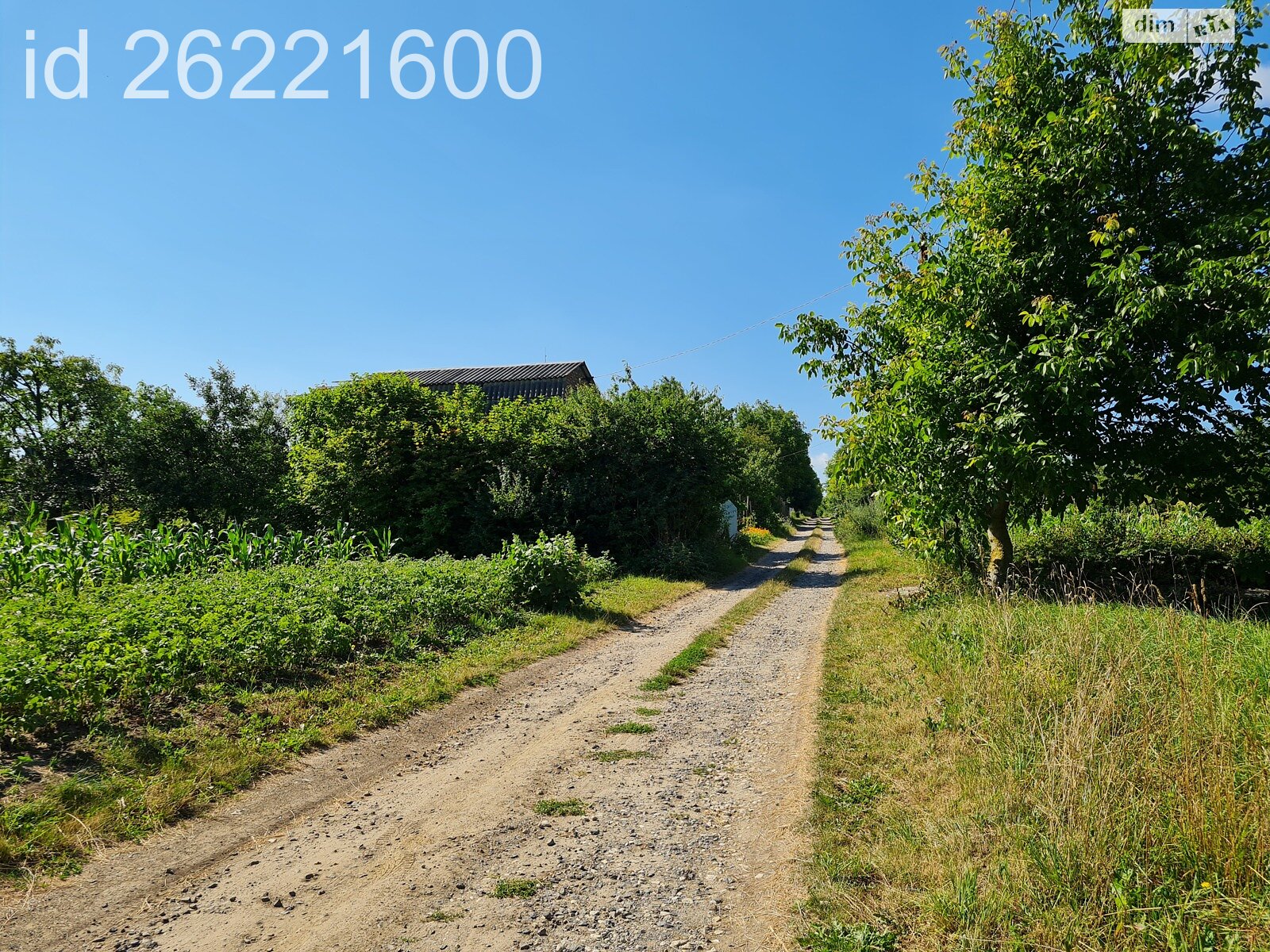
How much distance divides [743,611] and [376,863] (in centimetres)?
1042

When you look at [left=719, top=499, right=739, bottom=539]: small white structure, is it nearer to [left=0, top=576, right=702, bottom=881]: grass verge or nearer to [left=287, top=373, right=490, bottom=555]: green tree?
[left=287, top=373, right=490, bottom=555]: green tree

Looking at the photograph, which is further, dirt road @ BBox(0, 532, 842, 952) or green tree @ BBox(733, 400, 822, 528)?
green tree @ BBox(733, 400, 822, 528)

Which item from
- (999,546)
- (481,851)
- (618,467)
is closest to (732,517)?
(618,467)

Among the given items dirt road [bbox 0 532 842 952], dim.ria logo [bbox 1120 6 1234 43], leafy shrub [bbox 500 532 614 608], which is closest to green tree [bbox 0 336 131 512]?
leafy shrub [bbox 500 532 614 608]

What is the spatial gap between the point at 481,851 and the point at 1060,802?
3304mm

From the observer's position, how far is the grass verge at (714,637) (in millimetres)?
8234

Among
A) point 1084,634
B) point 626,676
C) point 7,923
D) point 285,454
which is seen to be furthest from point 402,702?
point 285,454

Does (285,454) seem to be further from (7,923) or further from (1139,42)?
(1139,42)

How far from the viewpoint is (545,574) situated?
39.3ft

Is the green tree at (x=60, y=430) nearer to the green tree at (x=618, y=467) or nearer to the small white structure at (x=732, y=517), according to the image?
the green tree at (x=618, y=467)

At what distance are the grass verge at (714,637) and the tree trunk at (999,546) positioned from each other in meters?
4.44

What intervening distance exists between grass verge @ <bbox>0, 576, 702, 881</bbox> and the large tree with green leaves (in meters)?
7.23

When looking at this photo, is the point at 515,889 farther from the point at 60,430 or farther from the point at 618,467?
the point at 60,430

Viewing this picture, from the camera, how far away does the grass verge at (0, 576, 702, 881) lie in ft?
13.2
